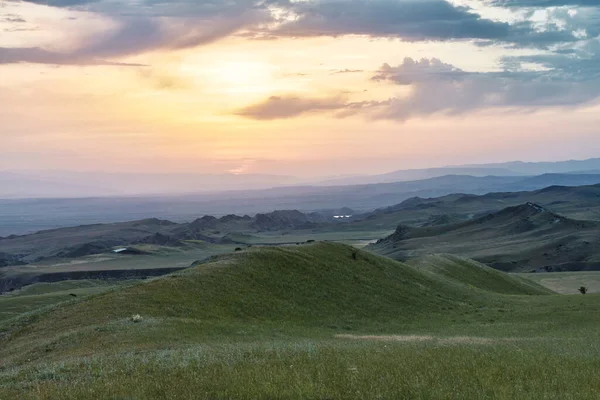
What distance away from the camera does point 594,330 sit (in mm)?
37031

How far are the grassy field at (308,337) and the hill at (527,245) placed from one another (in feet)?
184

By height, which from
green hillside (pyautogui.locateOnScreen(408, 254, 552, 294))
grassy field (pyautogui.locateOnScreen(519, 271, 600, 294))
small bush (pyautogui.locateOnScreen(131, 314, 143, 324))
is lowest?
grassy field (pyautogui.locateOnScreen(519, 271, 600, 294))

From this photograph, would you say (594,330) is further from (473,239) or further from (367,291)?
(473,239)

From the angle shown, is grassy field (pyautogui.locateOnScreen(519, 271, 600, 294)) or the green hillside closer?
the green hillside

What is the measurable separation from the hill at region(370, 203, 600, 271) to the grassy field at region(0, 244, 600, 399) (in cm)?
5606

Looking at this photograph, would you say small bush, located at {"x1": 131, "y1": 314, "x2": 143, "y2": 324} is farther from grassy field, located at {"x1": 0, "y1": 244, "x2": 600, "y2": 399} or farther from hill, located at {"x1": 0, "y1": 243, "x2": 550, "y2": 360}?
hill, located at {"x1": 0, "y1": 243, "x2": 550, "y2": 360}

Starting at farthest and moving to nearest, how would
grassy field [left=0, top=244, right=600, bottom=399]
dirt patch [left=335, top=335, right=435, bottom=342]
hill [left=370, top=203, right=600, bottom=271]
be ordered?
hill [left=370, top=203, right=600, bottom=271]
dirt patch [left=335, top=335, right=435, bottom=342]
grassy field [left=0, top=244, right=600, bottom=399]

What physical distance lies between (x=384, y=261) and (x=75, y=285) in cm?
8955

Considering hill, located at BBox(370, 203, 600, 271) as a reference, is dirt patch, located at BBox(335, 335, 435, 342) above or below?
above

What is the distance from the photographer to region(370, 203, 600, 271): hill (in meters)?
136

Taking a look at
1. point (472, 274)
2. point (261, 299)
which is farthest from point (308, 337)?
point (472, 274)

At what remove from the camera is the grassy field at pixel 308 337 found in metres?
13.4

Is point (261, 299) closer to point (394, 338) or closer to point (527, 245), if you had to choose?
point (394, 338)

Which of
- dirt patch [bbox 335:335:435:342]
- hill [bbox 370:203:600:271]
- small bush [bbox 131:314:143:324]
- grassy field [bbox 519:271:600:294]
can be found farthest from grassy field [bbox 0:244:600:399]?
hill [bbox 370:203:600:271]
